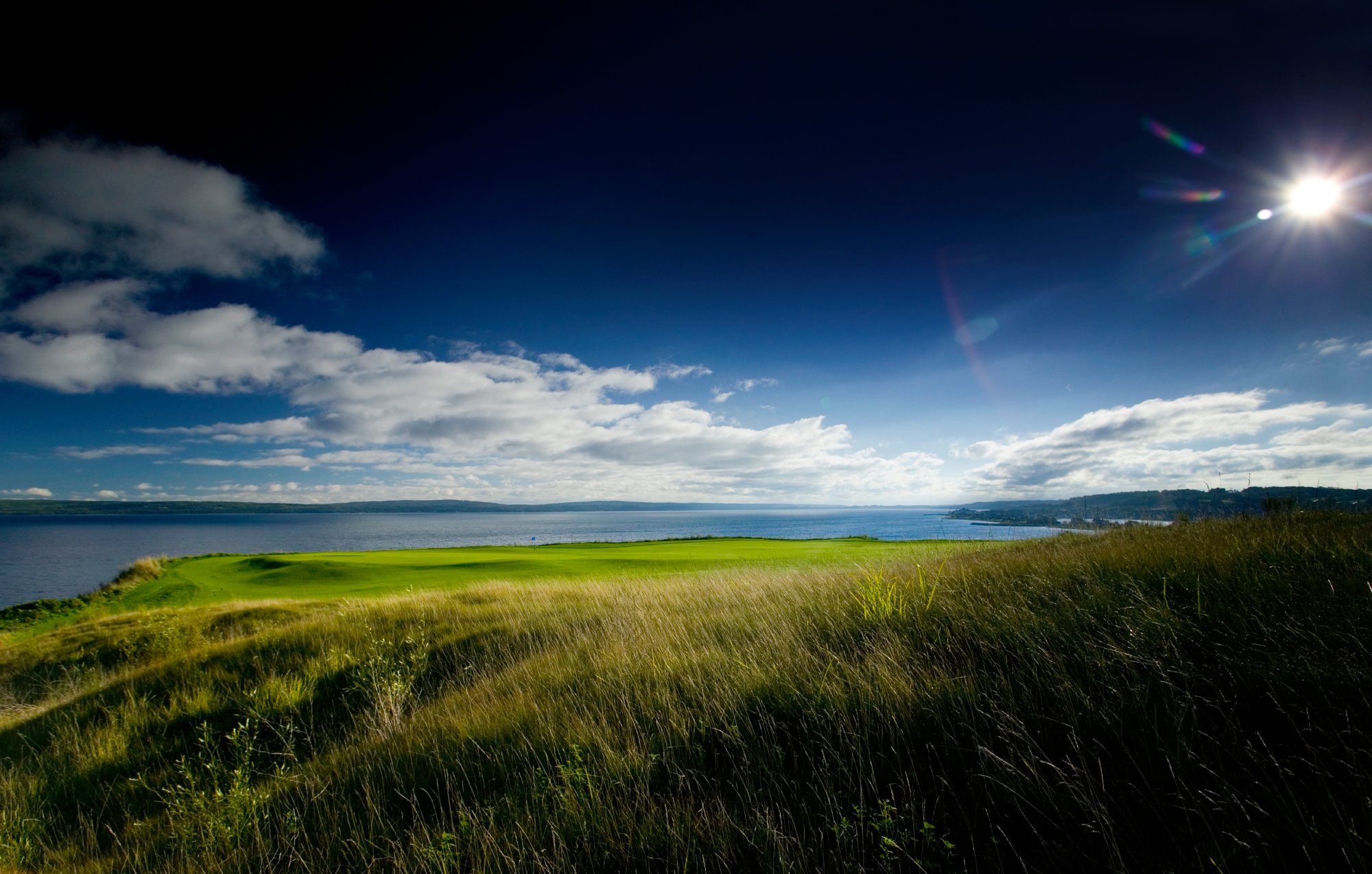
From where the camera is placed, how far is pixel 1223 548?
6.04m

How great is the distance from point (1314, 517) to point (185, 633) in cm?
2370

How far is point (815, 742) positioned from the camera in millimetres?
2980

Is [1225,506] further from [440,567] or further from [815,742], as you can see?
[440,567]

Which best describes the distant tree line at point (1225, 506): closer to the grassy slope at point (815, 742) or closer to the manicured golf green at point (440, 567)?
the manicured golf green at point (440, 567)

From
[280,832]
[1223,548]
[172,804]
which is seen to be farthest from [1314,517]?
[172,804]

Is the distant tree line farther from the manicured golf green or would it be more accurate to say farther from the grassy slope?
the grassy slope

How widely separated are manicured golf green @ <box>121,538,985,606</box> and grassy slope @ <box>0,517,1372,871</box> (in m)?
9.38

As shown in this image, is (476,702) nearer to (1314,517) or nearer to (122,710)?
(122,710)

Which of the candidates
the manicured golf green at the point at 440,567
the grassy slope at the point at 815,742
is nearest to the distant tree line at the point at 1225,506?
the manicured golf green at the point at 440,567

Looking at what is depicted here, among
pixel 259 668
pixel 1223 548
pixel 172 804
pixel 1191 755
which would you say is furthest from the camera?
pixel 259 668

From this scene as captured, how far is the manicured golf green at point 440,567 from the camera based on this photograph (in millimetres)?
18641

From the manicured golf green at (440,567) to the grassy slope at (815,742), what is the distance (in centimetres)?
938

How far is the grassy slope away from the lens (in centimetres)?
216

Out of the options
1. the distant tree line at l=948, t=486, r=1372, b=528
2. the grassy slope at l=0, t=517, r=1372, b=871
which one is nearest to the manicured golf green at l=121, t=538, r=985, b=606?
the distant tree line at l=948, t=486, r=1372, b=528
